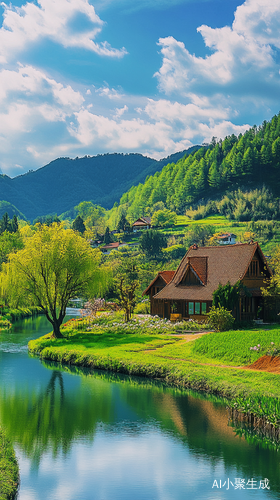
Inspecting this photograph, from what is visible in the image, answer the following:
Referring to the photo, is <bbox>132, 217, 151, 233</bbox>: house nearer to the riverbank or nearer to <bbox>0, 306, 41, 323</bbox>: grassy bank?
the riverbank

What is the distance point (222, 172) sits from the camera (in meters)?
159

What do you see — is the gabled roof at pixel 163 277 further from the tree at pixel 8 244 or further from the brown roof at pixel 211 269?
the tree at pixel 8 244

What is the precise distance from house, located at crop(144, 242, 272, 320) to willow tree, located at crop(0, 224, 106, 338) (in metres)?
7.40

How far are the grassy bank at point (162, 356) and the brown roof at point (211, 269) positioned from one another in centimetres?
393

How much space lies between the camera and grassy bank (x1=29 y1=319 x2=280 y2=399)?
20844 mm

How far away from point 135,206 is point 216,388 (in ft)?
523

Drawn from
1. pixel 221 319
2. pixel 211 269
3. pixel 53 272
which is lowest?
pixel 221 319

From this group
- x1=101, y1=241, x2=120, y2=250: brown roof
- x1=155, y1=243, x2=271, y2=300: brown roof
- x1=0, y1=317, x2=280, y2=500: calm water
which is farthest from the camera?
x1=101, y1=241, x2=120, y2=250: brown roof

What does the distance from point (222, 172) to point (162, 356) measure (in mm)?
138545

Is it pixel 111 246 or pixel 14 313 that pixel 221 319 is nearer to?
pixel 14 313

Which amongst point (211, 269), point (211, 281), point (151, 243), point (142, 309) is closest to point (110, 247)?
point (151, 243)

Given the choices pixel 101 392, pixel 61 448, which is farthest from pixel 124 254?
pixel 61 448

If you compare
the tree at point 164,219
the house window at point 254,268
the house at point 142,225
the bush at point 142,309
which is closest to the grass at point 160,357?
the house window at point 254,268

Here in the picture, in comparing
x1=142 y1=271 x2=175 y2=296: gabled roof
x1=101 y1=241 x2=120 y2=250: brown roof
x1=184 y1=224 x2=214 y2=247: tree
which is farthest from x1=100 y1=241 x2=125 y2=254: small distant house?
x1=142 y1=271 x2=175 y2=296: gabled roof
